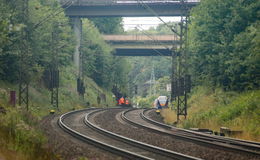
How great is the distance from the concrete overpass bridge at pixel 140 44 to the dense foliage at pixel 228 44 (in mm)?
40907

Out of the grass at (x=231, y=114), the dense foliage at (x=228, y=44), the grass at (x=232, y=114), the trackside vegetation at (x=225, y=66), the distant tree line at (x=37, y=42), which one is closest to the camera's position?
the grass at (x=232, y=114)

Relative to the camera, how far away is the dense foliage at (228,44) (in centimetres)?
2812

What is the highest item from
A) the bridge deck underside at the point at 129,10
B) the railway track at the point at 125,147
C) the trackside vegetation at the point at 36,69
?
the bridge deck underside at the point at 129,10

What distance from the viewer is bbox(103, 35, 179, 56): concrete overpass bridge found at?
260 feet

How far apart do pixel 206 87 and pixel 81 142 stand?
844 inches

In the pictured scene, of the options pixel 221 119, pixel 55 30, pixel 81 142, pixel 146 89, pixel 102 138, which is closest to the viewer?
pixel 81 142

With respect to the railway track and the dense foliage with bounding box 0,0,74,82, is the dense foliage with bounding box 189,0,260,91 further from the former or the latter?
the dense foliage with bounding box 0,0,74,82

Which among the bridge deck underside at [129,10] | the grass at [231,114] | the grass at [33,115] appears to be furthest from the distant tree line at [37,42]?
the grass at [231,114]

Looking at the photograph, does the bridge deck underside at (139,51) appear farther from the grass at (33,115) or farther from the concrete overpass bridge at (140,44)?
the grass at (33,115)

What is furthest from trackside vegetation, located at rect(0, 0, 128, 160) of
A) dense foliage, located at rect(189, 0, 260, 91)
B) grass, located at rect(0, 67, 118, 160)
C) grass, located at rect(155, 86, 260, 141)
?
dense foliage, located at rect(189, 0, 260, 91)

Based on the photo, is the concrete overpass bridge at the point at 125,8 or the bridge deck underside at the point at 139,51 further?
the bridge deck underside at the point at 139,51

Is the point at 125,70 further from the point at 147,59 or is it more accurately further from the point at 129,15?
the point at 147,59

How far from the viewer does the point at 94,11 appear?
66.8 m

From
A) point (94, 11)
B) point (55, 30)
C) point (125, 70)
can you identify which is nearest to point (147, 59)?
point (125, 70)
